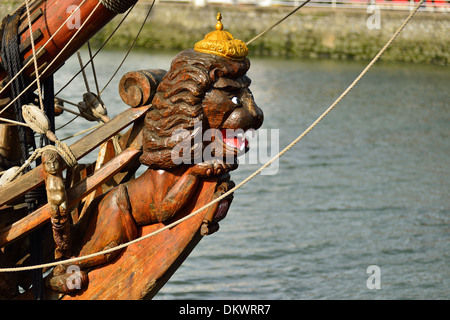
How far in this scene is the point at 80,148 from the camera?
11.3 ft

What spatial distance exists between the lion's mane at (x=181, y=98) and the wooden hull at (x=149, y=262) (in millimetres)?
271

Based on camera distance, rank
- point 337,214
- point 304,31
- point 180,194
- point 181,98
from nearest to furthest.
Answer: point 181,98, point 180,194, point 337,214, point 304,31

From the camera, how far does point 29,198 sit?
361 centimetres

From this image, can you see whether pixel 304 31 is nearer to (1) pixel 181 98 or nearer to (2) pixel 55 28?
(2) pixel 55 28

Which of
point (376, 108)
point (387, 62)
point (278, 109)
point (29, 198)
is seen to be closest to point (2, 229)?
point (29, 198)

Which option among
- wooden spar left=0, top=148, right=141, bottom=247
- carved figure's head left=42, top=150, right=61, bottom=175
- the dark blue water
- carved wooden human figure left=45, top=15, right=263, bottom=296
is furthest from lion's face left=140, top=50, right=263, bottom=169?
the dark blue water

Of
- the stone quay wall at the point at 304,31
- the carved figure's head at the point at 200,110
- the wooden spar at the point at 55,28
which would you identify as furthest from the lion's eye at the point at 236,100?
the stone quay wall at the point at 304,31

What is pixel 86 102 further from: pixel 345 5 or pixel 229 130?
pixel 345 5

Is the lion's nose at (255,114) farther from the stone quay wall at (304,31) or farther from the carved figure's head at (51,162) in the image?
the stone quay wall at (304,31)

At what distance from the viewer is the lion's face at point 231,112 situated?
3188 millimetres

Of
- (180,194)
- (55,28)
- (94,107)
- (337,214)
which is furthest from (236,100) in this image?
(337,214)

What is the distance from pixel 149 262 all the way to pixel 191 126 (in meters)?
0.70

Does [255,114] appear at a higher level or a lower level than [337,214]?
higher

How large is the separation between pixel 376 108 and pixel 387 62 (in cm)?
757
